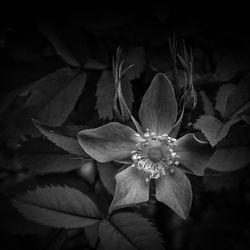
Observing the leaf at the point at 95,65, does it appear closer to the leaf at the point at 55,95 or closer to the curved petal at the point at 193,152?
the leaf at the point at 55,95

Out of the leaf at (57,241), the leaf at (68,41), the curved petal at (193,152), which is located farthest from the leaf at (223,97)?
the leaf at (57,241)

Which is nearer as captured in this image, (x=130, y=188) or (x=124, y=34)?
(x=130, y=188)

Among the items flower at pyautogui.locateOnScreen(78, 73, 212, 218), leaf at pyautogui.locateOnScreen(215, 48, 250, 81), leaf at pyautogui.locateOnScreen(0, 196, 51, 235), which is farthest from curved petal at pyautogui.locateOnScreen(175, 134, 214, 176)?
leaf at pyautogui.locateOnScreen(0, 196, 51, 235)

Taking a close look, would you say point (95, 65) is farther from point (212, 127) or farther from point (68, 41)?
point (212, 127)

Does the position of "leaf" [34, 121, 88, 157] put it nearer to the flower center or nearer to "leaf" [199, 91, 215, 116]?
the flower center

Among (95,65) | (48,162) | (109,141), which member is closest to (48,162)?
(48,162)

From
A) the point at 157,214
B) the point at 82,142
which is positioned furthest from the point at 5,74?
the point at 157,214

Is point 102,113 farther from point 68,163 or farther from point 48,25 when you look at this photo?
point 48,25
